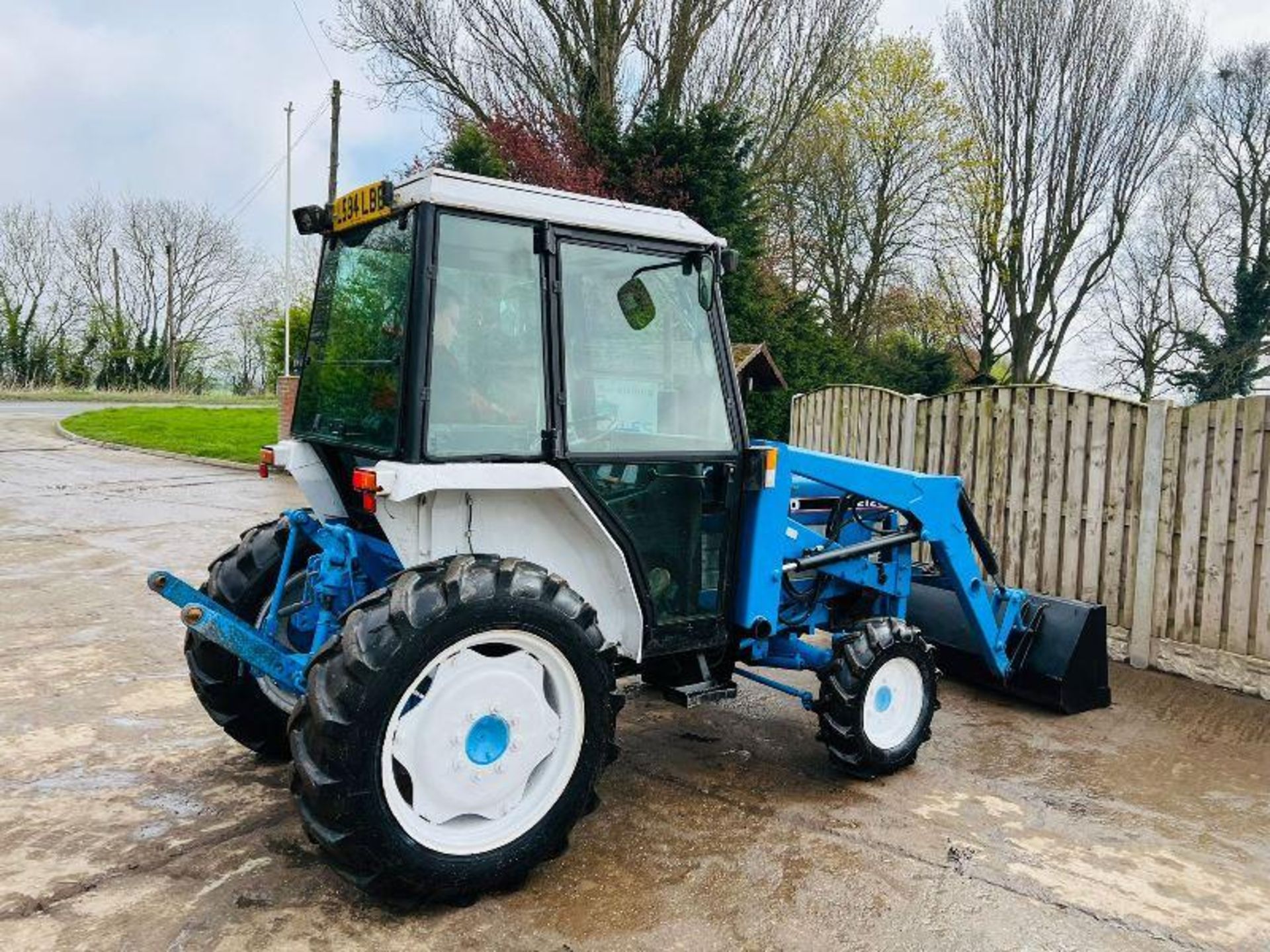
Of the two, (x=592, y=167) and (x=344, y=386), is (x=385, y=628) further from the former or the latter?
(x=592, y=167)

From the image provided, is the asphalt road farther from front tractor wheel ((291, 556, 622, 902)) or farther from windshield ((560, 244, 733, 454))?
windshield ((560, 244, 733, 454))

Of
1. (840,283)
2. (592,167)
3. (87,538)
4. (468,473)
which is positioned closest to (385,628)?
(468,473)

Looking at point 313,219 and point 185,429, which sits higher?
point 313,219

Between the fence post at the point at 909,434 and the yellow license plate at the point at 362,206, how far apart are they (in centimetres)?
524

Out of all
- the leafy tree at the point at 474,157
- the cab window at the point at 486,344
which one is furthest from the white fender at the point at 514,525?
the leafy tree at the point at 474,157

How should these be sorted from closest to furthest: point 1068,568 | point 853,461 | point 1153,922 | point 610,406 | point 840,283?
point 1153,922 < point 610,406 < point 853,461 < point 1068,568 < point 840,283

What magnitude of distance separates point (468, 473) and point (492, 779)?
964 millimetres

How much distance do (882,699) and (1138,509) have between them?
2.87 meters

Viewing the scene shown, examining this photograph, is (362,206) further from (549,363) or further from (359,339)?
(549,363)

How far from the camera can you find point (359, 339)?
12.0ft

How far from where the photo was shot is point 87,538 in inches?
369

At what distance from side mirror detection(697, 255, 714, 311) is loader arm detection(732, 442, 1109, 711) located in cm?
62

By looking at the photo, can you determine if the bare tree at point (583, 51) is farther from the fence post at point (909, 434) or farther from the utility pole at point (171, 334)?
the utility pole at point (171, 334)

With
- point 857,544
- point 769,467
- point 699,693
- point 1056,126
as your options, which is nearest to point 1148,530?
point 857,544
